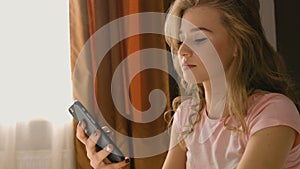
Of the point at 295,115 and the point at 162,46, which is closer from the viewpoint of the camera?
the point at 295,115

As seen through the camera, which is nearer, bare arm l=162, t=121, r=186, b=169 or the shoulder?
the shoulder

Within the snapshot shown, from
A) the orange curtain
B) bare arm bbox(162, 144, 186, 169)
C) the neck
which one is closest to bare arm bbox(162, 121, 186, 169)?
bare arm bbox(162, 144, 186, 169)

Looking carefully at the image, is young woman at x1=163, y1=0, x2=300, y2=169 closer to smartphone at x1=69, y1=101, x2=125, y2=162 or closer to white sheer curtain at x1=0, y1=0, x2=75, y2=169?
smartphone at x1=69, y1=101, x2=125, y2=162

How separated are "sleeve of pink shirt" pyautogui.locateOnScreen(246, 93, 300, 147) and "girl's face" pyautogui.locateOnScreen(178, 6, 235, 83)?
11 cm

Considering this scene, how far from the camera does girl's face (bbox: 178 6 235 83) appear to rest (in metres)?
1.04

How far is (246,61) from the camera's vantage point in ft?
Answer: 3.38

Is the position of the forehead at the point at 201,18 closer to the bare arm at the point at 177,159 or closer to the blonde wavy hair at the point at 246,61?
the blonde wavy hair at the point at 246,61

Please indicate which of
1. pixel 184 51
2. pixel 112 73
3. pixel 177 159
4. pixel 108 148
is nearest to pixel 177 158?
pixel 177 159

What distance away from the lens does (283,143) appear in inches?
36.7

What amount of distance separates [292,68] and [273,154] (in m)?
1.10

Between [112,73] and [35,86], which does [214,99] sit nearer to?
[112,73]

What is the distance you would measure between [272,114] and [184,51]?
229 mm

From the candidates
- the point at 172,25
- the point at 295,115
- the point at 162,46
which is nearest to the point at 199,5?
the point at 172,25

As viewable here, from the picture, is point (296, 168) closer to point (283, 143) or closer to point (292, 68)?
point (283, 143)
